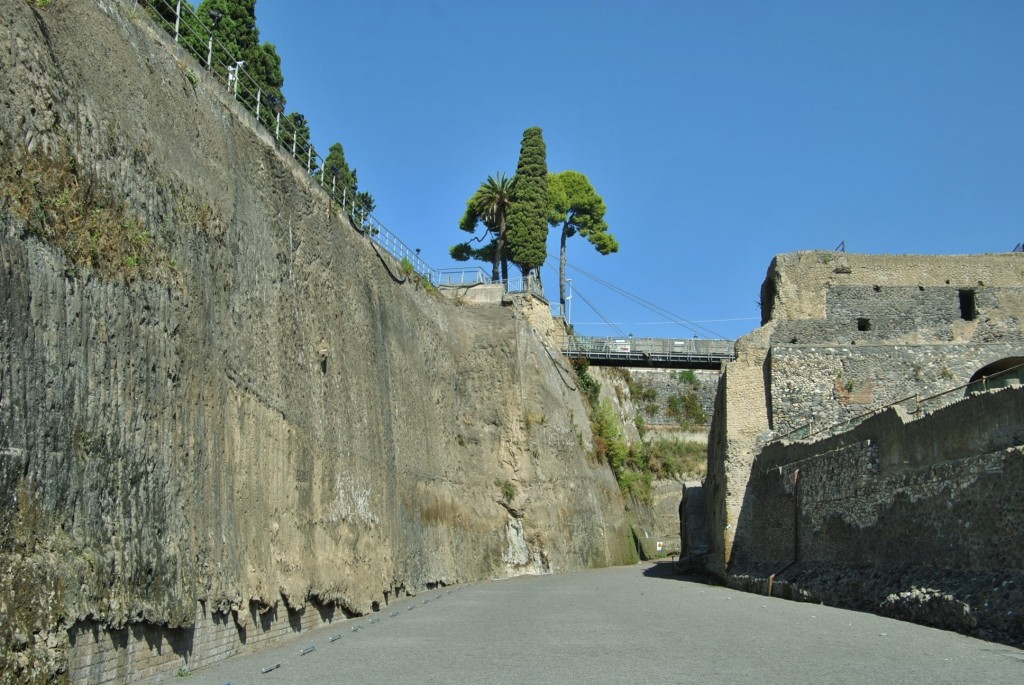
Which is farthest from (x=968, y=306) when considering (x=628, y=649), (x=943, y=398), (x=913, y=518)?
(x=628, y=649)

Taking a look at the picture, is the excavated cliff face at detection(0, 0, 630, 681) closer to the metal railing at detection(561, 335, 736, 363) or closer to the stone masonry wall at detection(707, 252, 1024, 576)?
the stone masonry wall at detection(707, 252, 1024, 576)

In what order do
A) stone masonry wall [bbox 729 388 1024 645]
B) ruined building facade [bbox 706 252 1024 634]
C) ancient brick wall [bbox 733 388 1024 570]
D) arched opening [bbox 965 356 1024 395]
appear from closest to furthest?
stone masonry wall [bbox 729 388 1024 645] → ancient brick wall [bbox 733 388 1024 570] → ruined building facade [bbox 706 252 1024 634] → arched opening [bbox 965 356 1024 395]

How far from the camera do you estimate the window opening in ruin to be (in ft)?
99.6

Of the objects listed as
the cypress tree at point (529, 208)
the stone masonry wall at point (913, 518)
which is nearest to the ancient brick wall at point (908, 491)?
the stone masonry wall at point (913, 518)

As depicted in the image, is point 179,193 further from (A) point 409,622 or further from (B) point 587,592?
(B) point 587,592

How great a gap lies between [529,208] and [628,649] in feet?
117

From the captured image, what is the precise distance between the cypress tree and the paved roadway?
27742 mm

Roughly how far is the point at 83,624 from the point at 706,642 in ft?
23.9

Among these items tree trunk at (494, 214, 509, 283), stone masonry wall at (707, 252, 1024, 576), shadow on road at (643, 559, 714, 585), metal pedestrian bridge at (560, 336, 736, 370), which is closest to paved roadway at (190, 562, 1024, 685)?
stone masonry wall at (707, 252, 1024, 576)

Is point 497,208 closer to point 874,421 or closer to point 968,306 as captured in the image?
point 968,306

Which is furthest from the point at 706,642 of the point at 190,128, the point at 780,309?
the point at 780,309

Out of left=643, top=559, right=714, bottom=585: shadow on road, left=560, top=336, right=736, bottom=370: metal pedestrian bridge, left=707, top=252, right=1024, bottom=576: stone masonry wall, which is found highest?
left=560, top=336, right=736, bottom=370: metal pedestrian bridge

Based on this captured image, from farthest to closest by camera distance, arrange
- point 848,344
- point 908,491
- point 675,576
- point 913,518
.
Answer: point 675,576 < point 848,344 < point 908,491 < point 913,518

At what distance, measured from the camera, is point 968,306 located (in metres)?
30.7
